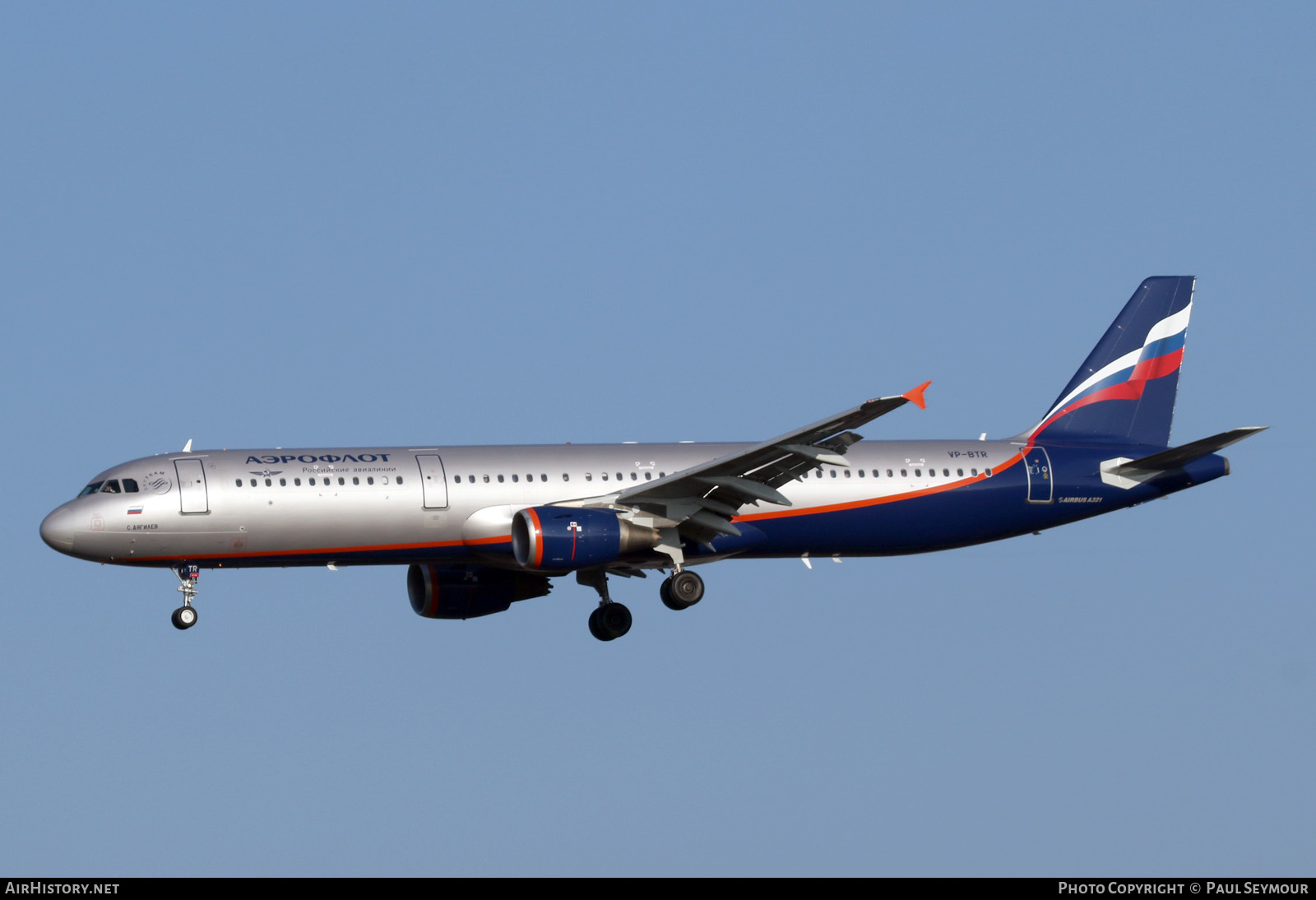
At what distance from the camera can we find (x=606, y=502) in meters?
44.9

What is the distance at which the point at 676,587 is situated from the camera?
46.0 meters

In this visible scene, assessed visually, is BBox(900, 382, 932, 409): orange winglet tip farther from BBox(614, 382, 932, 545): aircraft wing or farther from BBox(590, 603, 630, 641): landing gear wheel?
BBox(590, 603, 630, 641): landing gear wheel

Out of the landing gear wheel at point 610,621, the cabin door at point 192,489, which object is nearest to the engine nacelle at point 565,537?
the landing gear wheel at point 610,621

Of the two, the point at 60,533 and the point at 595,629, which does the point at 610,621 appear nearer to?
the point at 595,629

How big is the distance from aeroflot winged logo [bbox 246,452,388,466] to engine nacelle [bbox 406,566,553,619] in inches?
196

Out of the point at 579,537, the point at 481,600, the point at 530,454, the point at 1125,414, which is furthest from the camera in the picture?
the point at 1125,414

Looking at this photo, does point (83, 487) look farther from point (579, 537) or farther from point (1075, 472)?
point (1075, 472)

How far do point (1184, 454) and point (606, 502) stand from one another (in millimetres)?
15428

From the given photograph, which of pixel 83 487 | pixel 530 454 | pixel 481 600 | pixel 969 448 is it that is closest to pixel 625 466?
pixel 530 454

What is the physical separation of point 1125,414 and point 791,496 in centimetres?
1127

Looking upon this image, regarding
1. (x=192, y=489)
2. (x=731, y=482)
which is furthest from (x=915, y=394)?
(x=192, y=489)

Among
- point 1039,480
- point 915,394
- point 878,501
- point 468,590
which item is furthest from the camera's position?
point 1039,480

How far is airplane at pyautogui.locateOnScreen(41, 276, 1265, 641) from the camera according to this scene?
4291 centimetres

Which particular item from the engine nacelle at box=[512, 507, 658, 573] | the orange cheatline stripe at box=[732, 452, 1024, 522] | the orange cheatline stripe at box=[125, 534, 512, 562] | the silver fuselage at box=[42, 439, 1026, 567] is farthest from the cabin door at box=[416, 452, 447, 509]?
the orange cheatline stripe at box=[732, 452, 1024, 522]
